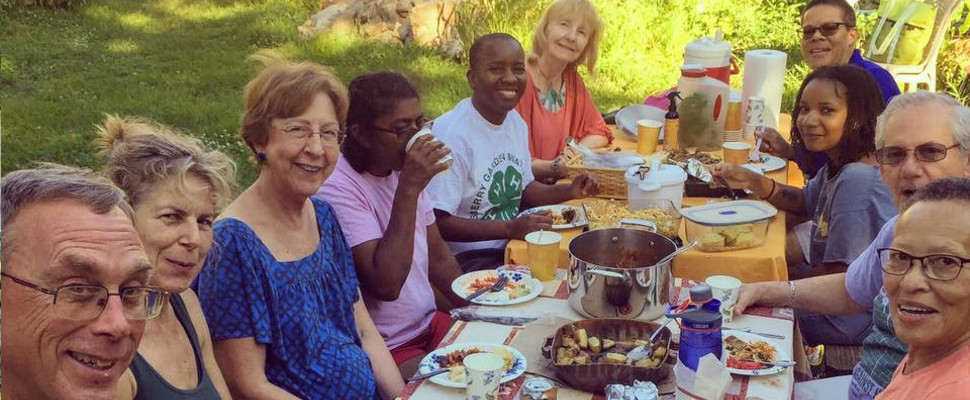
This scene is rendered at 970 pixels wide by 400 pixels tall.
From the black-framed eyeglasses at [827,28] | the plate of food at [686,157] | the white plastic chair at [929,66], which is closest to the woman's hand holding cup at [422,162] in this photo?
the plate of food at [686,157]

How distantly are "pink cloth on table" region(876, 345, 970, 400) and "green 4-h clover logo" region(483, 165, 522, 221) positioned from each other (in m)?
2.17

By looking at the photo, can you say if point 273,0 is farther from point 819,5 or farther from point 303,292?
point 303,292

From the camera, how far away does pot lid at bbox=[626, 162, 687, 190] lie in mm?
3697

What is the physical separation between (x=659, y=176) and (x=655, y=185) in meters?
0.05

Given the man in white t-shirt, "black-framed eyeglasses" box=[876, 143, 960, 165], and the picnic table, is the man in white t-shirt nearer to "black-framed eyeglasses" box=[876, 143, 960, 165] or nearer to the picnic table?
the picnic table

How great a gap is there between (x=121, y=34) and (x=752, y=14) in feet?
20.7

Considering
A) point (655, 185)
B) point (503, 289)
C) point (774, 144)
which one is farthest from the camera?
point (774, 144)

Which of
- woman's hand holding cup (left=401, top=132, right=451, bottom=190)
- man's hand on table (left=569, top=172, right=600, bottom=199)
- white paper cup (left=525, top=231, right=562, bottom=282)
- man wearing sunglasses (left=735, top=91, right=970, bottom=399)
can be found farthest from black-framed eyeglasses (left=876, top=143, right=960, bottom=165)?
woman's hand holding cup (left=401, top=132, right=451, bottom=190)

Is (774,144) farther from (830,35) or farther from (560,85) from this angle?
(560,85)

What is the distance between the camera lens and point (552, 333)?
2.72 metres

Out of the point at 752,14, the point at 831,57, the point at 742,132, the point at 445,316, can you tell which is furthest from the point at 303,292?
the point at 752,14

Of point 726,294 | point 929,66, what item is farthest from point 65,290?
point 929,66

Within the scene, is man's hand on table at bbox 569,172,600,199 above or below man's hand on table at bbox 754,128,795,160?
above

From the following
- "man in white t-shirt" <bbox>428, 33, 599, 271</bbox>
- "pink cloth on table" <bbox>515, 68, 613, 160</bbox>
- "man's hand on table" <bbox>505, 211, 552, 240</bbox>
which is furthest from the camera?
"pink cloth on table" <bbox>515, 68, 613, 160</bbox>
